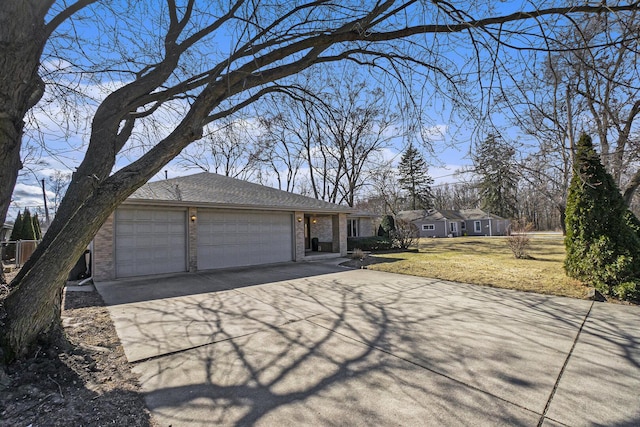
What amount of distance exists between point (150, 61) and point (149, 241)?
19.7ft

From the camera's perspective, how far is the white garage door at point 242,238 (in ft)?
34.6

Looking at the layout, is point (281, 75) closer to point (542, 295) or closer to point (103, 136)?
point (103, 136)

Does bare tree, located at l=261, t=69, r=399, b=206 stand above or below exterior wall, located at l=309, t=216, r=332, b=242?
above

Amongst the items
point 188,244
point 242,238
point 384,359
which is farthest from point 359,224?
point 384,359

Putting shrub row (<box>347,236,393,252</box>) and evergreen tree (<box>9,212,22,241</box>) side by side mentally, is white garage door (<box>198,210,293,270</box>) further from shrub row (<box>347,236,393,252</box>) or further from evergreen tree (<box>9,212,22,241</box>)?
evergreen tree (<box>9,212,22,241</box>)

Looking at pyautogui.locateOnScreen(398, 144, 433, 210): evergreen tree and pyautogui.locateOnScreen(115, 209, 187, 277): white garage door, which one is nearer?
pyautogui.locateOnScreen(115, 209, 187, 277): white garage door

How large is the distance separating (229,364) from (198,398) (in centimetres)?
68

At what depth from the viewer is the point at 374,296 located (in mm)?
6598

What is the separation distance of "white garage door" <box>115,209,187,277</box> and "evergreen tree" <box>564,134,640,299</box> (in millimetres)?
10651

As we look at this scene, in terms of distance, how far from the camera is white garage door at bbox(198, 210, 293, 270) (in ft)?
34.6

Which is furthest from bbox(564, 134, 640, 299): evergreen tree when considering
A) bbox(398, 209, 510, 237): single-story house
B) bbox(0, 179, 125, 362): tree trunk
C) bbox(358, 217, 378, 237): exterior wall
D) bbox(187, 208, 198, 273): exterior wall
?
bbox(398, 209, 510, 237): single-story house

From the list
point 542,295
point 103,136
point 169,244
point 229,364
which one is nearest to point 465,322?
point 542,295

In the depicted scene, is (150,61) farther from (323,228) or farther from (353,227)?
(353,227)

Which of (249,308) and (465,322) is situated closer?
(465,322)
